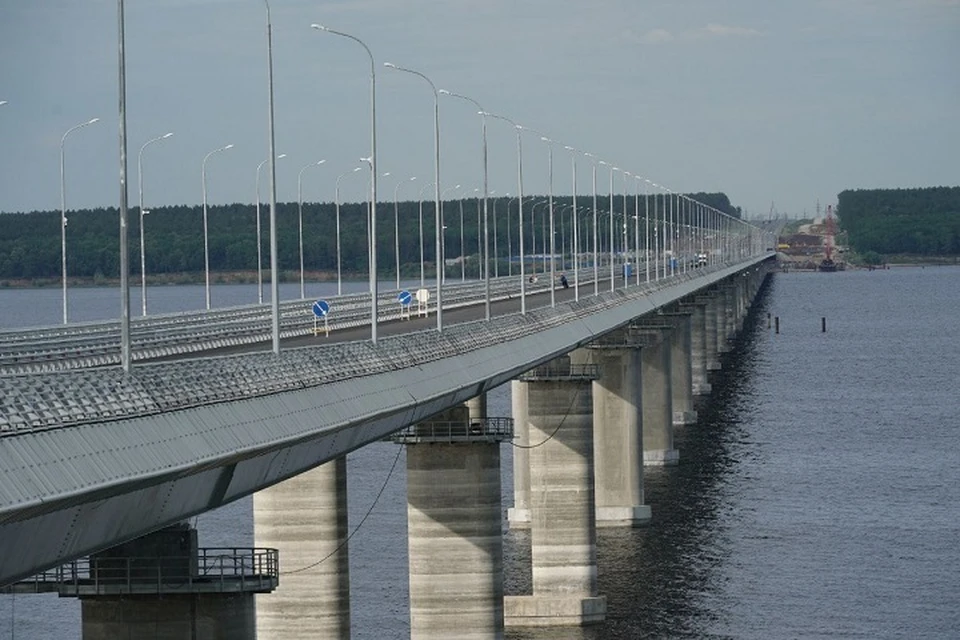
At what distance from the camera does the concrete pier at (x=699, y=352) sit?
158625 mm

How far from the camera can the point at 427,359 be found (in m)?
47.7

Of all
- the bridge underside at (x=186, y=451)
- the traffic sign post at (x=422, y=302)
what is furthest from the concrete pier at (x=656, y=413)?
the bridge underside at (x=186, y=451)

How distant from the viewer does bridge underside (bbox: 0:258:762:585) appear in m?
23.7

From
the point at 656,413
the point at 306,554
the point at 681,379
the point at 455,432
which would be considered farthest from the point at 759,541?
the point at 681,379

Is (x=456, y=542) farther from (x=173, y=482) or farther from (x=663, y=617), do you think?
(x=173, y=482)

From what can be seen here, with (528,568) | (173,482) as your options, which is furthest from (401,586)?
(173,482)

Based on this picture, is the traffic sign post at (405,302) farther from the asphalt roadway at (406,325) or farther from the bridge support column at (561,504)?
the bridge support column at (561,504)

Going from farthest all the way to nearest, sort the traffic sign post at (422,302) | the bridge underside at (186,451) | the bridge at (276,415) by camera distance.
Result: the traffic sign post at (422,302), the bridge at (276,415), the bridge underside at (186,451)

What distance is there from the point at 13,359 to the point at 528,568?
35254mm

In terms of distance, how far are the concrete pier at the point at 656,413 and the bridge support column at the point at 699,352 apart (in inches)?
1507

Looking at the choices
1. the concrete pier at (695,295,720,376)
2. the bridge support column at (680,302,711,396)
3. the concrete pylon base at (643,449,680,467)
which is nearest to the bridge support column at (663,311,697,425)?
the bridge support column at (680,302,711,396)

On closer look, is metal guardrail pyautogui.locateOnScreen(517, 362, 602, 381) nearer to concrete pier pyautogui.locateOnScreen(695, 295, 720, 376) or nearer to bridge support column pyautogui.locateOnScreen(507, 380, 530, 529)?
bridge support column pyautogui.locateOnScreen(507, 380, 530, 529)

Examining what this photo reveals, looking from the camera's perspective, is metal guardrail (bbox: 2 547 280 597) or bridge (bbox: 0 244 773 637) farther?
metal guardrail (bbox: 2 547 280 597)

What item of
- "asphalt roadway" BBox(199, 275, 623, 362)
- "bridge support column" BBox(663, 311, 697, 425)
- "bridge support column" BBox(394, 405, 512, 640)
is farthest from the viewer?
"bridge support column" BBox(663, 311, 697, 425)
